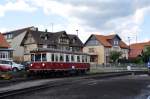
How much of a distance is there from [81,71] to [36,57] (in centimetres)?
848

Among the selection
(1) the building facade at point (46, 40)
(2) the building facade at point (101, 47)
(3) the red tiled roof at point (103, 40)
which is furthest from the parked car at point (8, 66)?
(3) the red tiled roof at point (103, 40)

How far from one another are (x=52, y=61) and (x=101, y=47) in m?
76.4

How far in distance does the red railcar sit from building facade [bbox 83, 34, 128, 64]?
230 feet

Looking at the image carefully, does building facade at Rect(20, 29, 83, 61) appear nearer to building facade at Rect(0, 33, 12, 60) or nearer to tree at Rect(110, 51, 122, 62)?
tree at Rect(110, 51, 122, 62)

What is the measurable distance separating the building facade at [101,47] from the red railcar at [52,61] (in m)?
70.0

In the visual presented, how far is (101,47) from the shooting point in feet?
393

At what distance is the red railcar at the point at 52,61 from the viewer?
4356 cm

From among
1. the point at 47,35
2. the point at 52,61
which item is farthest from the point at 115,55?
the point at 52,61

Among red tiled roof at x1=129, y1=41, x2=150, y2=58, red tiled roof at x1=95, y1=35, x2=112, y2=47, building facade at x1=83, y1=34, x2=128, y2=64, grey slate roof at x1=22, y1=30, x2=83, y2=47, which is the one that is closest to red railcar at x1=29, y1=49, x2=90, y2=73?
grey slate roof at x1=22, y1=30, x2=83, y2=47

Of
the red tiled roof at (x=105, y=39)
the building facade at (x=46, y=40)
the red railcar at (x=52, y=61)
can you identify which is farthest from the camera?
the red tiled roof at (x=105, y=39)

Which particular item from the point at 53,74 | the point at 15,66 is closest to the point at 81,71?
the point at 53,74

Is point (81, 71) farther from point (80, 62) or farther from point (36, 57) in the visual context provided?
point (36, 57)

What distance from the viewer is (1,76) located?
40.8 metres

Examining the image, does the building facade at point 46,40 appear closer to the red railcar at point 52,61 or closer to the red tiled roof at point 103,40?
the red tiled roof at point 103,40
